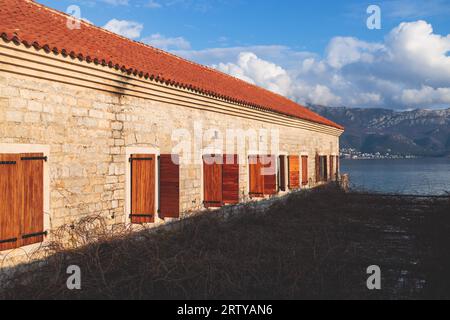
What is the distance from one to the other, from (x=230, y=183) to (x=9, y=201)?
5.50 metres

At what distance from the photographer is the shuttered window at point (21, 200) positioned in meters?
5.20

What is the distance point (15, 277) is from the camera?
5.39 meters

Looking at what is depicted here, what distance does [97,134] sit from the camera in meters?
6.93

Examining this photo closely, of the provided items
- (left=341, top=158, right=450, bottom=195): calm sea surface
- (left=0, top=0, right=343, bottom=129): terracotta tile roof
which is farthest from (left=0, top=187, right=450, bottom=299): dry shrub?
(left=341, top=158, right=450, bottom=195): calm sea surface

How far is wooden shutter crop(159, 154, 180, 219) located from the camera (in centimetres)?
808

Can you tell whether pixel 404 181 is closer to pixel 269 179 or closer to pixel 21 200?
pixel 269 179

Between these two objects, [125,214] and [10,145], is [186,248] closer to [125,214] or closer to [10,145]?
[125,214]

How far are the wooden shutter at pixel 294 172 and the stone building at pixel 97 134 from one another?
3129 mm

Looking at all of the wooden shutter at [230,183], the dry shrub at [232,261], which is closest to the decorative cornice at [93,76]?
the wooden shutter at [230,183]

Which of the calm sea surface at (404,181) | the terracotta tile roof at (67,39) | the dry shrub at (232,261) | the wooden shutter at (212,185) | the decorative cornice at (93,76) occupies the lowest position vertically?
the calm sea surface at (404,181)

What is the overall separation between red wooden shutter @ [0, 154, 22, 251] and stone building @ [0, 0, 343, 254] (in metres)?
0.01

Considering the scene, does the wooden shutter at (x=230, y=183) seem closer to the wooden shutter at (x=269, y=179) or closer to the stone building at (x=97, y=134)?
the stone building at (x=97, y=134)

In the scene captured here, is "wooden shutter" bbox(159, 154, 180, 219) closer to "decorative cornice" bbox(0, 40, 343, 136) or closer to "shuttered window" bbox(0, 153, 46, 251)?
"decorative cornice" bbox(0, 40, 343, 136)
